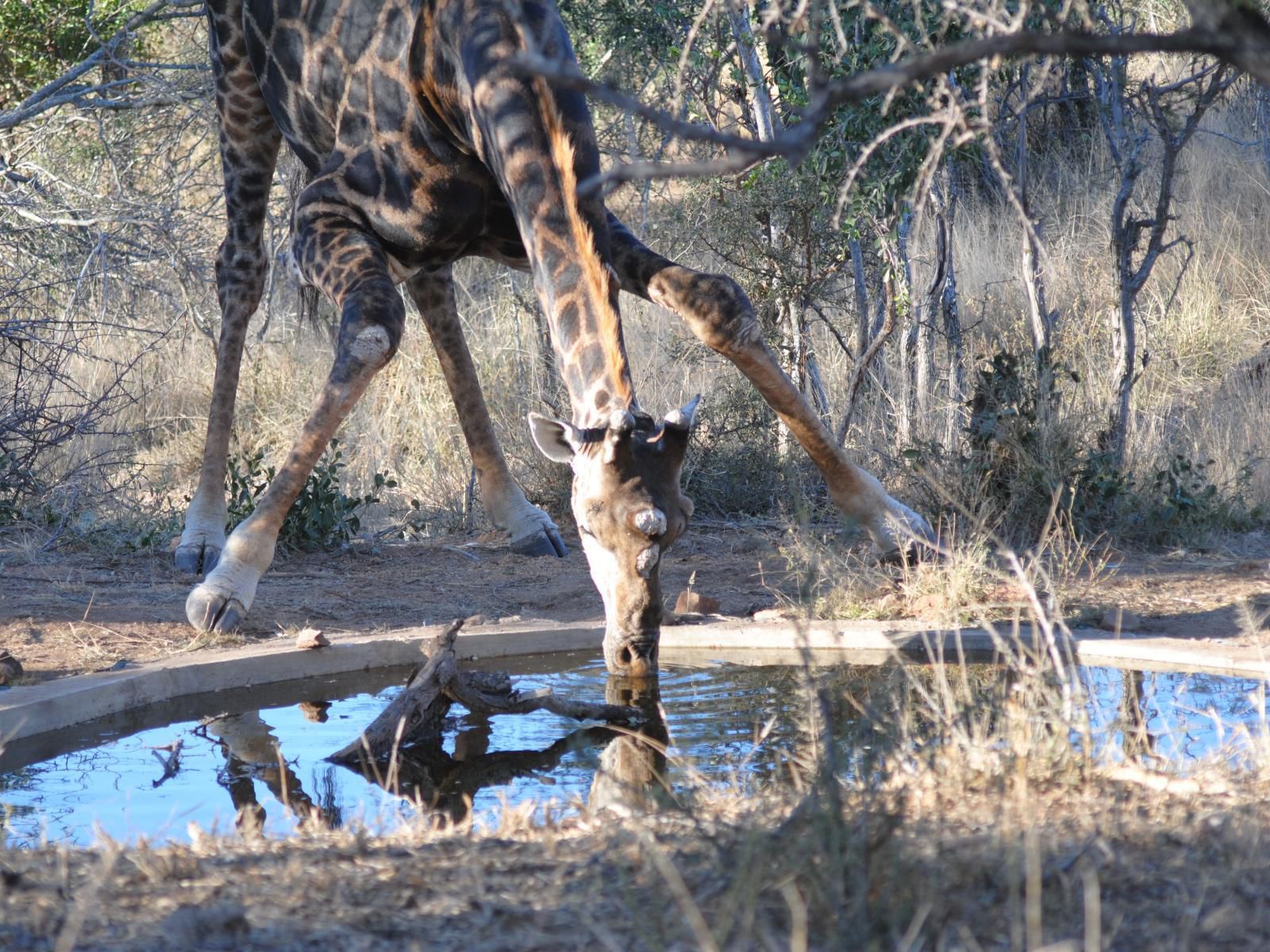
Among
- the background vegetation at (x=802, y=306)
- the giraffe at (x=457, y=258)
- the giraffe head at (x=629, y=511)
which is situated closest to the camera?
the giraffe head at (x=629, y=511)

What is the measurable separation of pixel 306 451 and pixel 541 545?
2.02m

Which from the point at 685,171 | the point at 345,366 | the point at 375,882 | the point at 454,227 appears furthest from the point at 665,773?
the point at 454,227

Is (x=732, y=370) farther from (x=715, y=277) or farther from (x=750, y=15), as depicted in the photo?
(x=715, y=277)

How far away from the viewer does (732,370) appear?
10.2 metres

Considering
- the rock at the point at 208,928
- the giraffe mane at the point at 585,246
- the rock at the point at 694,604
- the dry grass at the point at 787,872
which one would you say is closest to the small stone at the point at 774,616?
the rock at the point at 694,604

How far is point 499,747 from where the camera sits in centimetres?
421

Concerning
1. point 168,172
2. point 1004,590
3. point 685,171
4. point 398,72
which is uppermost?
point 168,172

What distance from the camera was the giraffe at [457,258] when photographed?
458 cm

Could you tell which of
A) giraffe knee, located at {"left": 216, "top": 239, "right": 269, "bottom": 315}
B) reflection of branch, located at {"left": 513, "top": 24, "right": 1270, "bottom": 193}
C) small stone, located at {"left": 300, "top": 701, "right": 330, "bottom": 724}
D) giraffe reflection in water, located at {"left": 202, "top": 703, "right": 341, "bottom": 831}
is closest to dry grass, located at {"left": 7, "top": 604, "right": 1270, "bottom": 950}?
giraffe reflection in water, located at {"left": 202, "top": 703, "right": 341, "bottom": 831}

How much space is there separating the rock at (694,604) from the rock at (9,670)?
247 centimetres

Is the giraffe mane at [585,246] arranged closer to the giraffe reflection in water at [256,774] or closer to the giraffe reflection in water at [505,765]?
the giraffe reflection in water at [505,765]

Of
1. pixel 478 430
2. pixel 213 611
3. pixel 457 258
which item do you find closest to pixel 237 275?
pixel 478 430

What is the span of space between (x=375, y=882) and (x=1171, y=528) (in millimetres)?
5490

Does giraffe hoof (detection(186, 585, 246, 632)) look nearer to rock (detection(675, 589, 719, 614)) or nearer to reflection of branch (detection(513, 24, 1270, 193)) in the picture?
rock (detection(675, 589, 719, 614))
